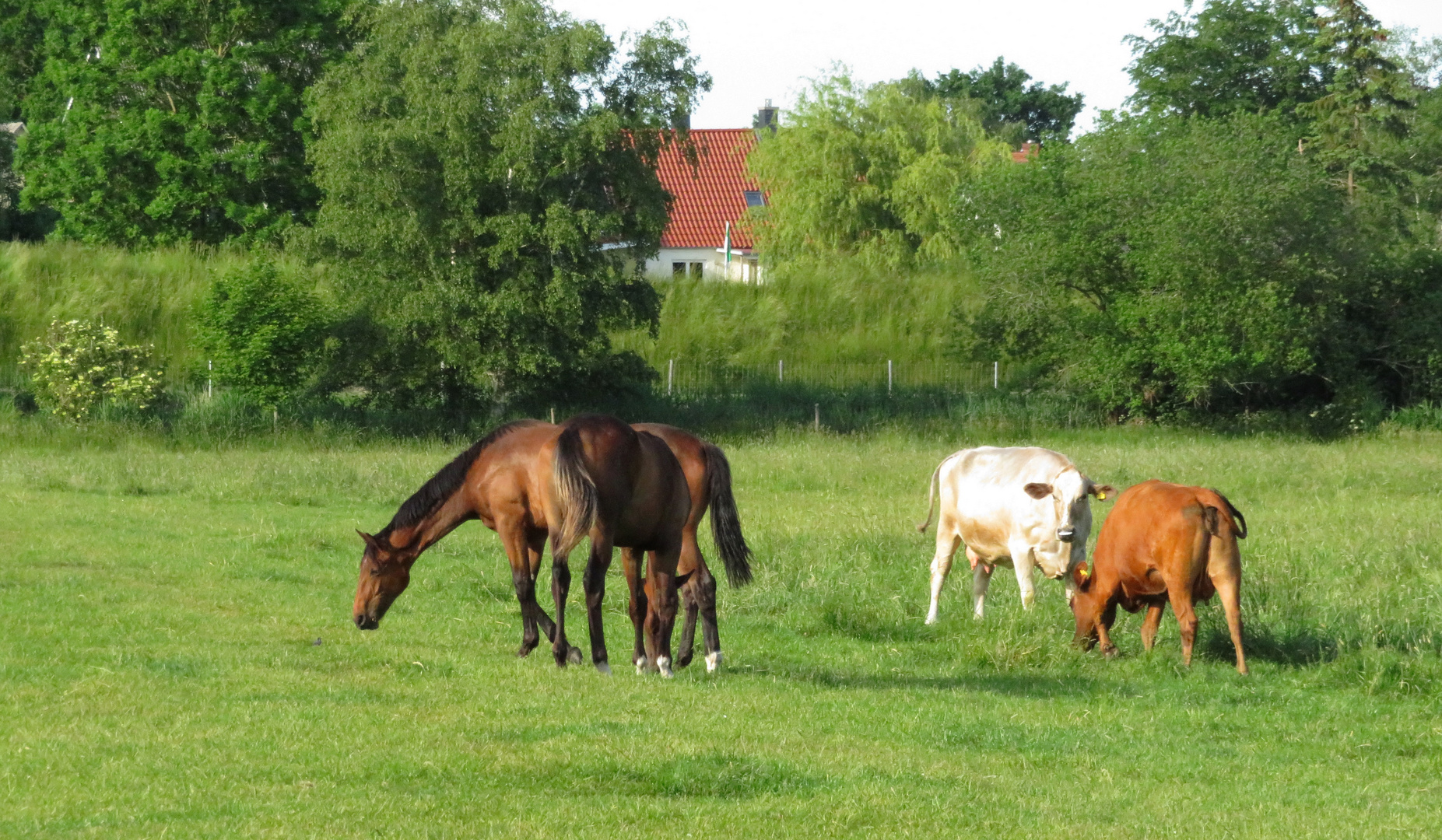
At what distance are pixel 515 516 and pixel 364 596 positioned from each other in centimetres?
124

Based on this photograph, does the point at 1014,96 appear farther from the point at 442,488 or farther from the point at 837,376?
the point at 442,488

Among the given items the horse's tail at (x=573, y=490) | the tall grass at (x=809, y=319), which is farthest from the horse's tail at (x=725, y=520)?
the tall grass at (x=809, y=319)

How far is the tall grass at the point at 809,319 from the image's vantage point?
42.6 m

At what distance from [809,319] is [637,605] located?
3539 cm

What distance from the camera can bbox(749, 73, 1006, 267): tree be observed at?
172 ft

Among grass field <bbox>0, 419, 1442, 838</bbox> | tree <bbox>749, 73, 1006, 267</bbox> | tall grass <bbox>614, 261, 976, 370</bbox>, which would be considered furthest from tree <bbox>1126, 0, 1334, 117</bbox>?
grass field <bbox>0, 419, 1442, 838</bbox>

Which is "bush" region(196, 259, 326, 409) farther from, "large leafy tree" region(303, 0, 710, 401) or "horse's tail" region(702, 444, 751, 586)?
"horse's tail" region(702, 444, 751, 586)

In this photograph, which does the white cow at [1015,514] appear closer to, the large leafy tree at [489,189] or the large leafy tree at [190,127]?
the large leafy tree at [489,189]

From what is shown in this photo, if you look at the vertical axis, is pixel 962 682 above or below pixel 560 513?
below

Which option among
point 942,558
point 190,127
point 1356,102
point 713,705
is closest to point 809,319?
point 1356,102

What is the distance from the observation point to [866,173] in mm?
53719

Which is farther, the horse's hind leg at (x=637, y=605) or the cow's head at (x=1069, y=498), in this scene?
the cow's head at (x=1069, y=498)

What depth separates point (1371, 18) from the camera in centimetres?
4606

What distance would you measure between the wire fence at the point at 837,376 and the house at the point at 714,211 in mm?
17233
